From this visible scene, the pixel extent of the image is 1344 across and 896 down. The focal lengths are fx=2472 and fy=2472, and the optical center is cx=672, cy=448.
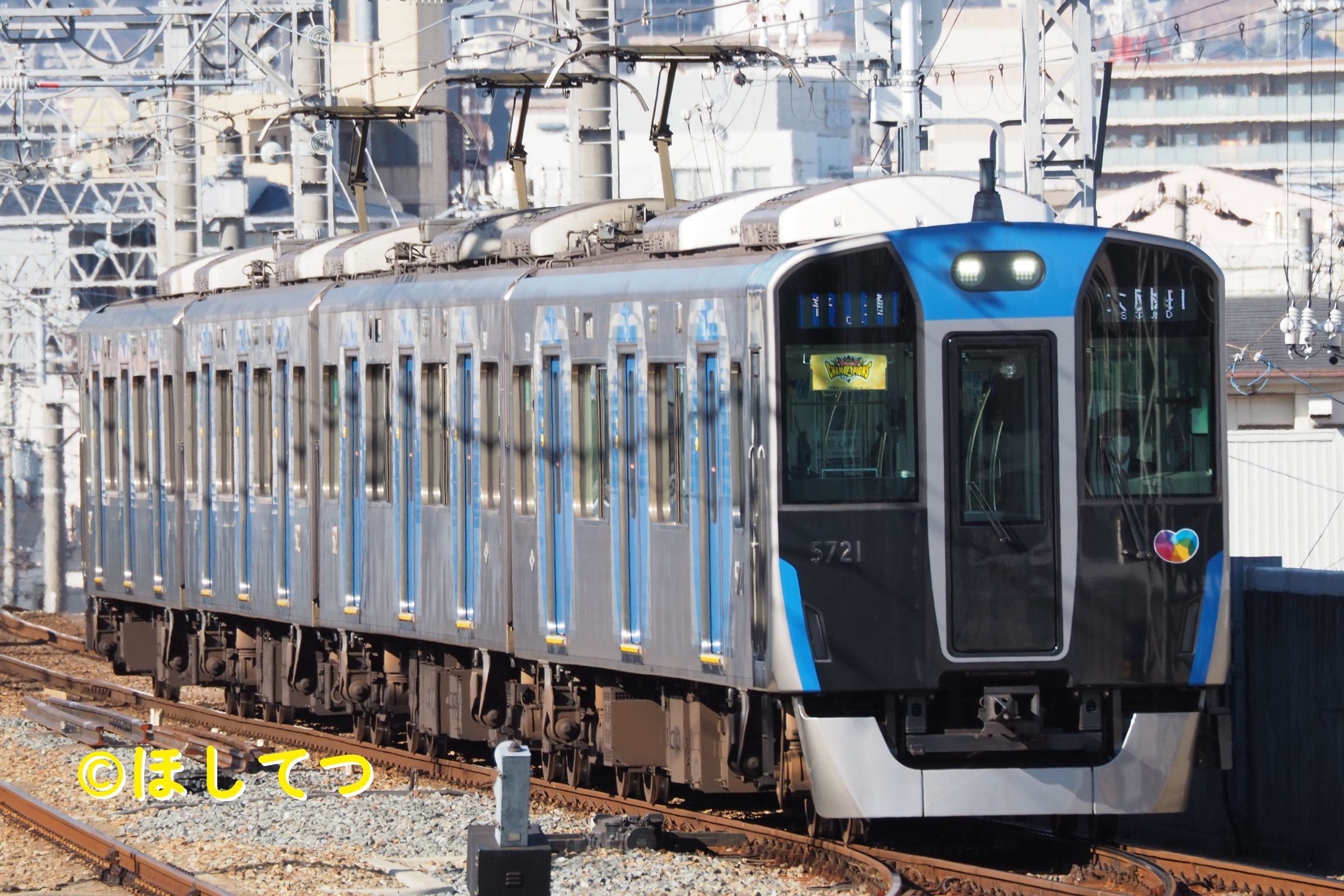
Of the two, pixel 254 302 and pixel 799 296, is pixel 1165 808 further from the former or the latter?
pixel 254 302

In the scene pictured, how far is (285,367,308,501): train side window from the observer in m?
17.3

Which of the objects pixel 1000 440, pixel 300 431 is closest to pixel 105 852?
pixel 1000 440

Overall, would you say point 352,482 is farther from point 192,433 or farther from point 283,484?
point 192,433

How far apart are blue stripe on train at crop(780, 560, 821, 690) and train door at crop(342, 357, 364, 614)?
6.16m

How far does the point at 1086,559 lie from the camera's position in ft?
35.7

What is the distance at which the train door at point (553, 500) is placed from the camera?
43.7 feet

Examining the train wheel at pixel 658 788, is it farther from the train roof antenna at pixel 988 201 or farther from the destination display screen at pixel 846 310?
the train roof antenna at pixel 988 201

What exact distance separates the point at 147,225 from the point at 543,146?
31161 millimetres

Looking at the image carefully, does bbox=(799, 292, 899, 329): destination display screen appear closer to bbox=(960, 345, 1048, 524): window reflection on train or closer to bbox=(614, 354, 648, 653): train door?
bbox=(960, 345, 1048, 524): window reflection on train

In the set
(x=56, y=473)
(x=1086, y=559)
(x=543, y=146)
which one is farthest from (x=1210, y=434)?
(x=543, y=146)

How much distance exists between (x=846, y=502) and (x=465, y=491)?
4434 mm

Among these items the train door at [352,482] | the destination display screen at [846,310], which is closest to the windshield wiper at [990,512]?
the destination display screen at [846,310]

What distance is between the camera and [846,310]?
10844 millimetres

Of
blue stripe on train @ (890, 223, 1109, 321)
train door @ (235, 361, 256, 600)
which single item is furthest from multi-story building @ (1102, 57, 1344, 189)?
blue stripe on train @ (890, 223, 1109, 321)
